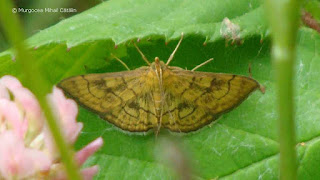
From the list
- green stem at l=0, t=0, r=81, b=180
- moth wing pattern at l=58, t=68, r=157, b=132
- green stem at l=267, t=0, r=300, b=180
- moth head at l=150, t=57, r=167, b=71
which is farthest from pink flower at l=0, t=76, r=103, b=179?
moth head at l=150, t=57, r=167, b=71

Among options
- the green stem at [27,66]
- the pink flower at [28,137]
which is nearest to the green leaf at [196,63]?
the pink flower at [28,137]

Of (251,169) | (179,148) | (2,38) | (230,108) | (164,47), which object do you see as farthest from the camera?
(2,38)

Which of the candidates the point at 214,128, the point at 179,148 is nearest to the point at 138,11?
the point at 214,128

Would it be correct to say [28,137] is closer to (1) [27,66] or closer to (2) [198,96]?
(1) [27,66]

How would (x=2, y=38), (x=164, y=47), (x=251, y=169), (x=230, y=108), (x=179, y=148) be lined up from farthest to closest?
(x=2, y=38), (x=164, y=47), (x=230, y=108), (x=251, y=169), (x=179, y=148)

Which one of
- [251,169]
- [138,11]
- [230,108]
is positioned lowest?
[251,169]

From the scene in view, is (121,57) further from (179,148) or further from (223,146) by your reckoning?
(179,148)
